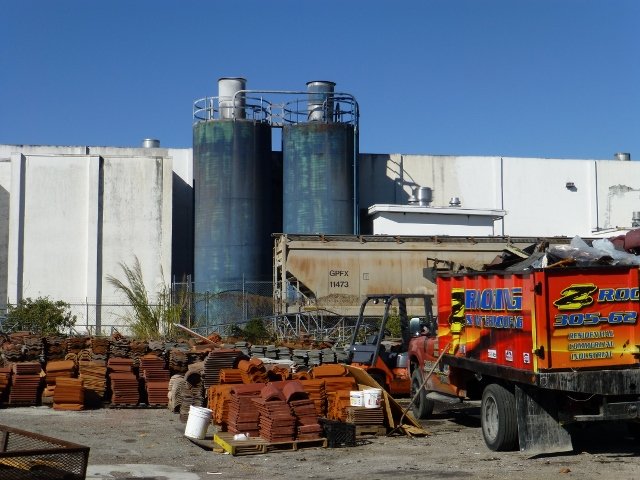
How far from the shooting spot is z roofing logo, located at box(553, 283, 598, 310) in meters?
11.0

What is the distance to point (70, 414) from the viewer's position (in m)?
17.4

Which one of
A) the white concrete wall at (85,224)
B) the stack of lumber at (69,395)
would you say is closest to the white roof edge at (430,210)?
the white concrete wall at (85,224)

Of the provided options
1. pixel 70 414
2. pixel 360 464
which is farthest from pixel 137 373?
pixel 360 464

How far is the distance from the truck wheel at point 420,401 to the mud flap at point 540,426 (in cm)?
405

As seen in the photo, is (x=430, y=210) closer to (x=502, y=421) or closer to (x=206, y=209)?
(x=206, y=209)

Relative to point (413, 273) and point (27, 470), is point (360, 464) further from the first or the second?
point (413, 273)

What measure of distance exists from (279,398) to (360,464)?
2.11 m

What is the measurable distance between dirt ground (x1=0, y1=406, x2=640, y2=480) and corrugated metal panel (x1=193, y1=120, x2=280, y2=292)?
23.8m

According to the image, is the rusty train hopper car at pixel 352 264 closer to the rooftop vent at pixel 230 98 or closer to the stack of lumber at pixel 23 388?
the rooftop vent at pixel 230 98

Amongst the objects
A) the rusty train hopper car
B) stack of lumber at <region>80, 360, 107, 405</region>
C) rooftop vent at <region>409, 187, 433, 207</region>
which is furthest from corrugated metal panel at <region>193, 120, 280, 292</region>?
stack of lumber at <region>80, 360, 107, 405</region>

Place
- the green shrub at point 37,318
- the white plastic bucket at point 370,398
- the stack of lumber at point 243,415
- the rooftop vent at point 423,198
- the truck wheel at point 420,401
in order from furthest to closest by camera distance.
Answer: the rooftop vent at point 423,198 → the green shrub at point 37,318 → the truck wheel at point 420,401 → the white plastic bucket at point 370,398 → the stack of lumber at point 243,415

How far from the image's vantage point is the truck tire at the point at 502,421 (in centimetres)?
1189

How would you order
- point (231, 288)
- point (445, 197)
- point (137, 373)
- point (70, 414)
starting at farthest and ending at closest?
point (445, 197), point (231, 288), point (137, 373), point (70, 414)

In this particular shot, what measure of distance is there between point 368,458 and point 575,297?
11.4 ft
